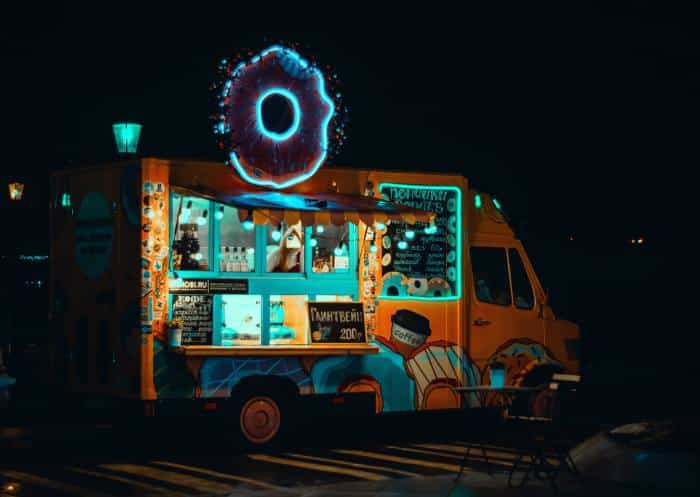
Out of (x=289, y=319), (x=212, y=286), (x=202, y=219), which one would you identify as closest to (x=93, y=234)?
(x=202, y=219)

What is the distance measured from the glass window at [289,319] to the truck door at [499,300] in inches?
88.0

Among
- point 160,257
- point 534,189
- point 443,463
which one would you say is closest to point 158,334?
point 160,257

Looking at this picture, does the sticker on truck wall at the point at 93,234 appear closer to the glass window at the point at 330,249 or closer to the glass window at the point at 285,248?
the glass window at the point at 285,248

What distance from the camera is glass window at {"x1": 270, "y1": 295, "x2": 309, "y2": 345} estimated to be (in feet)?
45.8

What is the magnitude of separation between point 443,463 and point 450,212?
12.1ft

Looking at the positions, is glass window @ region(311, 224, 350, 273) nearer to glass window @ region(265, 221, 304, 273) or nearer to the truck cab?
glass window @ region(265, 221, 304, 273)

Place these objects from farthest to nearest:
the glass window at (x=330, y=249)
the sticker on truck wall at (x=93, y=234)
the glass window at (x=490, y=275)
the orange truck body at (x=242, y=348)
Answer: the glass window at (x=490, y=275) → the glass window at (x=330, y=249) → the sticker on truck wall at (x=93, y=234) → the orange truck body at (x=242, y=348)

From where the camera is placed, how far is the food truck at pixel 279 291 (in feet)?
42.7

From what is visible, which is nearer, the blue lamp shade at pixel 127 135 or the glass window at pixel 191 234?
the glass window at pixel 191 234

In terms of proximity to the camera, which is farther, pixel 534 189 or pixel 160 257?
pixel 534 189

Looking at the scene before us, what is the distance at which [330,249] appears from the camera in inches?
563

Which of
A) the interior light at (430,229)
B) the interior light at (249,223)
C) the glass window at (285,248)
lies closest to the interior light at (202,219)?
the interior light at (249,223)

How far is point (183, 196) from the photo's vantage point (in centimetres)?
1328

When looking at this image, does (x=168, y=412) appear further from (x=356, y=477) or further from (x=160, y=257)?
(x=356, y=477)
